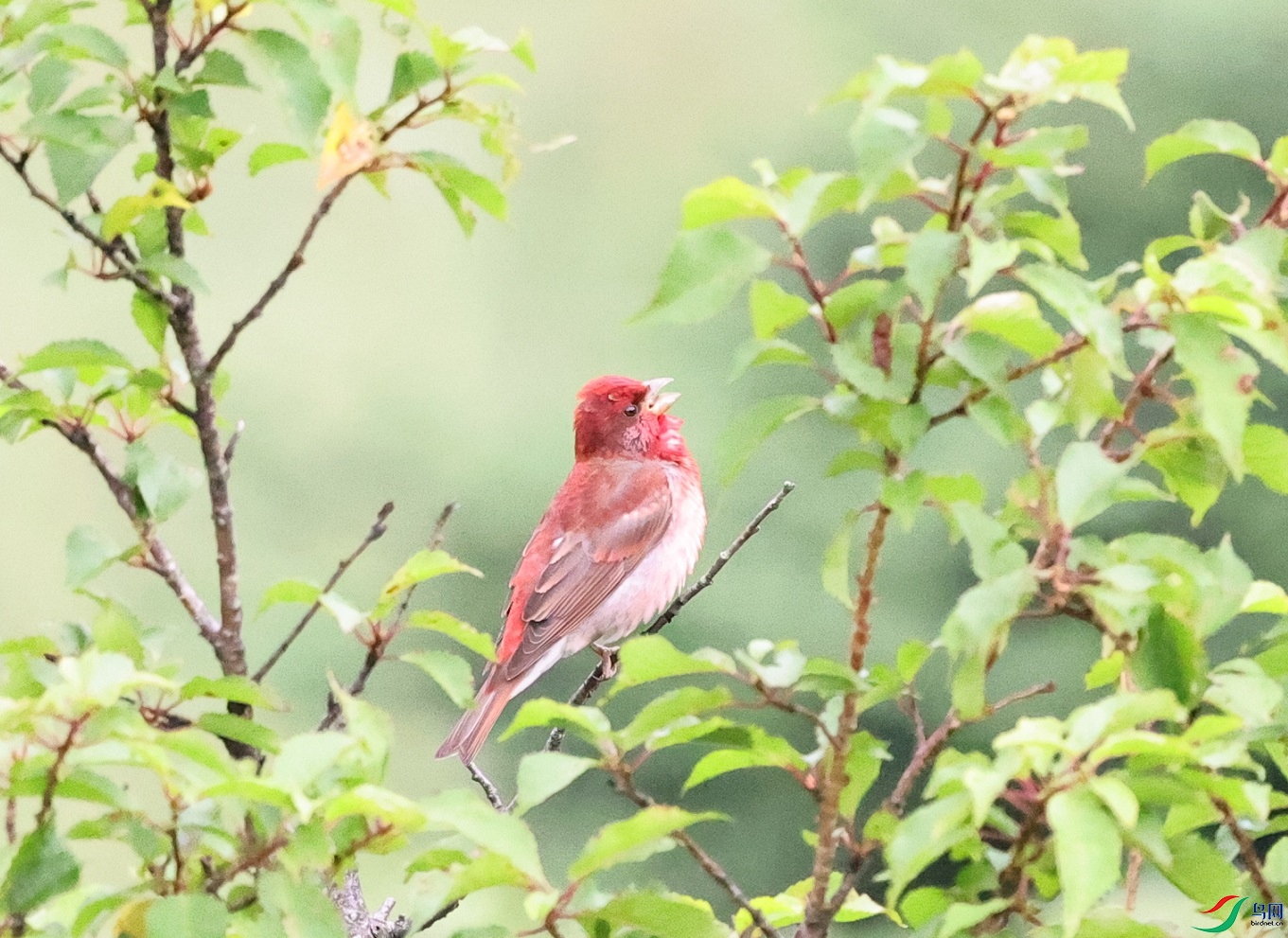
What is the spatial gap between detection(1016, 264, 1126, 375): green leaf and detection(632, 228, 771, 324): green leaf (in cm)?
17

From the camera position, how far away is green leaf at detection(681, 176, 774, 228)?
0.95 m

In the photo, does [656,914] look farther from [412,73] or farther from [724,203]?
[412,73]

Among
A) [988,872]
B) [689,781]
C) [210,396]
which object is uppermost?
[210,396]

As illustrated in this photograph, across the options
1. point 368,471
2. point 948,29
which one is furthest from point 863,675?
point 948,29

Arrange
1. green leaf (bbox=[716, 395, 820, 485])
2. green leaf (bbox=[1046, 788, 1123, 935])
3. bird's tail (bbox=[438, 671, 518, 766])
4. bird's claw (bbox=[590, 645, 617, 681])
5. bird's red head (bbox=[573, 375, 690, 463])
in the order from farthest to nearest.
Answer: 1. bird's red head (bbox=[573, 375, 690, 463])
2. bird's claw (bbox=[590, 645, 617, 681])
3. bird's tail (bbox=[438, 671, 518, 766])
4. green leaf (bbox=[716, 395, 820, 485])
5. green leaf (bbox=[1046, 788, 1123, 935])

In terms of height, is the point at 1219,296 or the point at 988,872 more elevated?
the point at 1219,296

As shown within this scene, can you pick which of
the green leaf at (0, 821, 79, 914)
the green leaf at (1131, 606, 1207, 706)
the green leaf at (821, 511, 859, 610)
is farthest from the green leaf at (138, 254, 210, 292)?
the green leaf at (1131, 606, 1207, 706)

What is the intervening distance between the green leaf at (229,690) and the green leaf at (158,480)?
0.32 metres

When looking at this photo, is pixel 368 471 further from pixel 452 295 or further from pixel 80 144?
pixel 80 144

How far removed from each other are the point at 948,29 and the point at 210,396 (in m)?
3.98

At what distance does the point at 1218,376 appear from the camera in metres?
0.94

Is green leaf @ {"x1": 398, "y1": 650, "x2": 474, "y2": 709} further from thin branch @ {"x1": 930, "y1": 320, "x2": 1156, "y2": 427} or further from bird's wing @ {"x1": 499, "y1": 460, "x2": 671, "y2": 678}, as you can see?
bird's wing @ {"x1": 499, "y1": 460, "x2": 671, "y2": 678}

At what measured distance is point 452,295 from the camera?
5.02m

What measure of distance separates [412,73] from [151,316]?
36 centimetres
